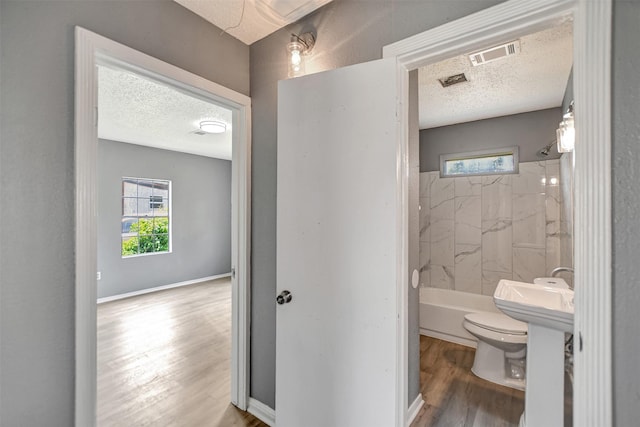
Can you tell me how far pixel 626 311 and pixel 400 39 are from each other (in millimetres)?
1289

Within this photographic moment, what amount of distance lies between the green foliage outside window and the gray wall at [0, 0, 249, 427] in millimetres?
4190

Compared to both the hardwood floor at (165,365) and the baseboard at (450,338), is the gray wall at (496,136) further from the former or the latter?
the hardwood floor at (165,365)

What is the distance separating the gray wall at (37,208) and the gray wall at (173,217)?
387cm

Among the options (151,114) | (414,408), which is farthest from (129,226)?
(414,408)

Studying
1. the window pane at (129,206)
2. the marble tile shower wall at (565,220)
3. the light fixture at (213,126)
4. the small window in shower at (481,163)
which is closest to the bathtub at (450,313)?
the marble tile shower wall at (565,220)

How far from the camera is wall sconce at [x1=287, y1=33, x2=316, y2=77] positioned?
1.55 meters

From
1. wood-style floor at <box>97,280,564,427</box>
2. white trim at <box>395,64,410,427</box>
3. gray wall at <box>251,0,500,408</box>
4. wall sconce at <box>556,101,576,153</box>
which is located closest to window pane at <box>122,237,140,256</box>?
wood-style floor at <box>97,280,564,427</box>

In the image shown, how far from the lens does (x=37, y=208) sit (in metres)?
1.08

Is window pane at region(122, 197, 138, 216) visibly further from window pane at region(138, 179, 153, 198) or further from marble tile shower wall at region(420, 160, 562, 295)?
marble tile shower wall at region(420, 160, 562, 295)

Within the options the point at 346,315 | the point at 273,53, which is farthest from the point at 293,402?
the point at 273,53

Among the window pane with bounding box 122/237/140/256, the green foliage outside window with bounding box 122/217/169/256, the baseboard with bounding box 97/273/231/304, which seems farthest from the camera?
the green foliage outside window with bounding box 122/217/169/256

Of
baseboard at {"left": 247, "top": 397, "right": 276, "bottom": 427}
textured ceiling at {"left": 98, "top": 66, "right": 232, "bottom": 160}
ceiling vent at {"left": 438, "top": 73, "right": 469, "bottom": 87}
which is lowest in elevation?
baseboard at {"left": 247, "top": 397, "right": 276, "bottom": 427}

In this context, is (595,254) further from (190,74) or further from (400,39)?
(190,74)

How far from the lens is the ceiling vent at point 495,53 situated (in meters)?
1.83
